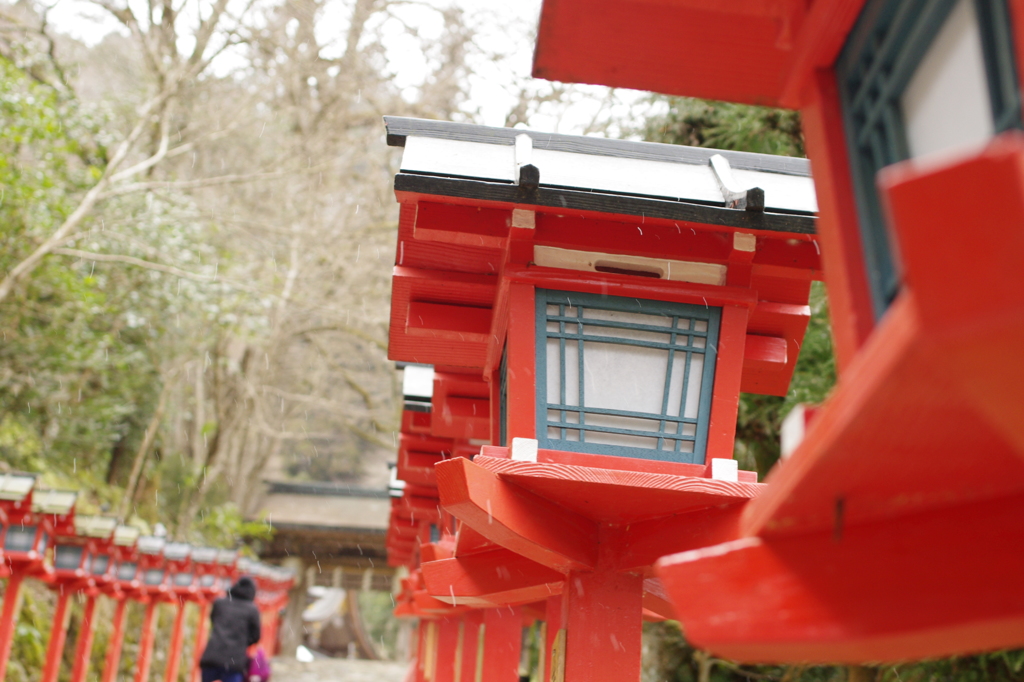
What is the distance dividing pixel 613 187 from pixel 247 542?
24.4m

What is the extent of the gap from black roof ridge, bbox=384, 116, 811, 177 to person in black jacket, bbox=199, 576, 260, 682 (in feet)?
17.0

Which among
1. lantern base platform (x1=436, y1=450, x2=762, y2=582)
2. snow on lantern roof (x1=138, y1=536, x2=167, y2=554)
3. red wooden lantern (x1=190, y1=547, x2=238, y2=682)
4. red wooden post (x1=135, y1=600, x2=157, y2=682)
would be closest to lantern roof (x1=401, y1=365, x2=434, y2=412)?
snow on lantern roof (x1=138, y1=536, x2=167, y2=554)

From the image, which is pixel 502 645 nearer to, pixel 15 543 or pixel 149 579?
pixel 15 543

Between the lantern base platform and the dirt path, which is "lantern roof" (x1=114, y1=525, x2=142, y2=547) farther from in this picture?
the dirt path

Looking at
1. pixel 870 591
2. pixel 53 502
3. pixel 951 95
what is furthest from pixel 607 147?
pixel 53 502

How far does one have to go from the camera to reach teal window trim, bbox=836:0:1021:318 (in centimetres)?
126

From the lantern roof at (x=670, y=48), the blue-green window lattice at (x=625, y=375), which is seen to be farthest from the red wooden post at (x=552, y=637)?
the lantern roof at (x=670, y=48)

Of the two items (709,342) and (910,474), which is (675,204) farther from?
(910,474)

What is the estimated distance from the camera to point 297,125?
16.4m

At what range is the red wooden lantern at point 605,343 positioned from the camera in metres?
3.13

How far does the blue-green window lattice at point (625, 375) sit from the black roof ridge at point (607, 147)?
852 millimetres

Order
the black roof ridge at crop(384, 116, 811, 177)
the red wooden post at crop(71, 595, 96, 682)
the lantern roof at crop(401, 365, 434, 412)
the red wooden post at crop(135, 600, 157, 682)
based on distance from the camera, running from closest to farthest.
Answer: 1. the black roof ridge at crop(384, 116, 811, 177)
2. the lantern roof at crop(401, 365, 434, 412)
3. the red wooden post at crop(71, 595, 96, 682)
4. the red wooden post at crop(135, 600, 157, 682)

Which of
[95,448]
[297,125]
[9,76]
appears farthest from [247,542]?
[9,76]

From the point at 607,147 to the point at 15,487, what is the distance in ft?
15.6
